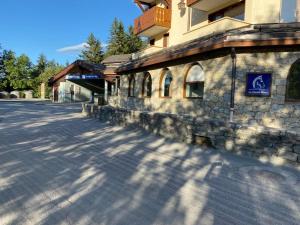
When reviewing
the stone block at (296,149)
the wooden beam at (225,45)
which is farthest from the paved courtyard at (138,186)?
the wooden beam at (225,45)

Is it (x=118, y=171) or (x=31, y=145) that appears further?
(x=31, y=145)

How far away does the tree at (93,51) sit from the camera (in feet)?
184

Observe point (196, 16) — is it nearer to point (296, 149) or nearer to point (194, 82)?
point (194, 82)

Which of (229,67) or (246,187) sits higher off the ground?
(229,67)

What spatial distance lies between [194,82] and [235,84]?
92.1 inches

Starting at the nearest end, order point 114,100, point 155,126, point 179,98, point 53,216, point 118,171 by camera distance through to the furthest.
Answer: point 53,216 < point 118,171 < point 155,126 < point 179,98 < point 114,100

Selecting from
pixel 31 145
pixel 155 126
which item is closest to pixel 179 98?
pixel 155 126

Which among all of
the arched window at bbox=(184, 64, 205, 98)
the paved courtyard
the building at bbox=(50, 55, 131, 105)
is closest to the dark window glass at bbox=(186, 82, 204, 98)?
the arched window at bbox=(184, 64, 205, 98)

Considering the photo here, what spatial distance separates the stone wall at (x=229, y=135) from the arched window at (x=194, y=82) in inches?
93.5

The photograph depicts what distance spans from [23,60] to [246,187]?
5487 cm

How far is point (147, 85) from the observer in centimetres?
1516

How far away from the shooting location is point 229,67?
9727 millimetres

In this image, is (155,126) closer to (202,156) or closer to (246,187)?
(202,156)

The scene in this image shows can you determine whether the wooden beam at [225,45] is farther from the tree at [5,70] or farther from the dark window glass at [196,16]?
the tree at [5,70]
